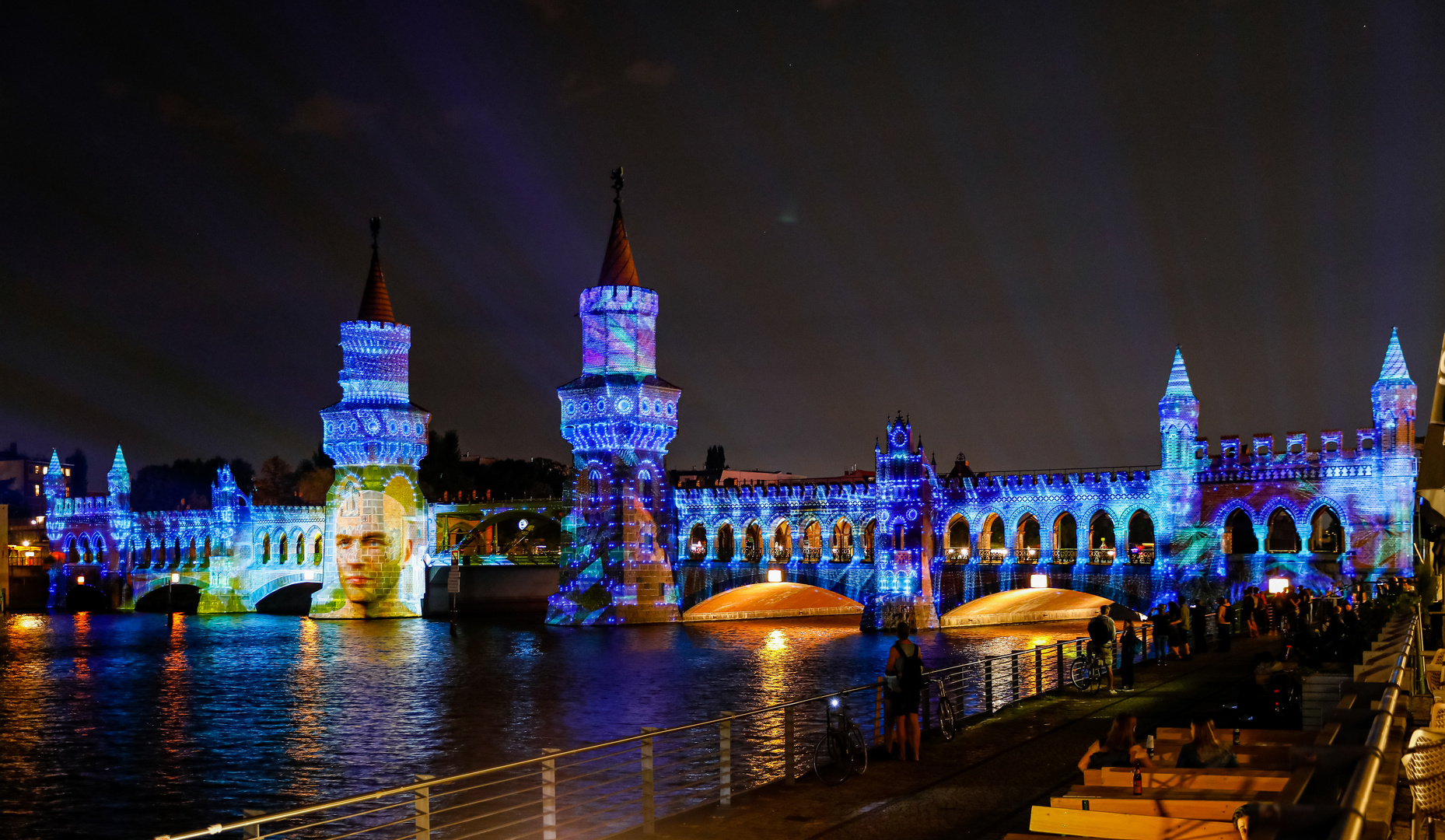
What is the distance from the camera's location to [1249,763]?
12055 millimetres

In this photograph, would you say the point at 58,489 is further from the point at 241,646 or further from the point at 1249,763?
the point at 1249,763

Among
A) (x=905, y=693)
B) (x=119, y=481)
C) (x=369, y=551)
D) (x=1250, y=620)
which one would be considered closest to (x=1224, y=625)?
(x=1250, y=620)

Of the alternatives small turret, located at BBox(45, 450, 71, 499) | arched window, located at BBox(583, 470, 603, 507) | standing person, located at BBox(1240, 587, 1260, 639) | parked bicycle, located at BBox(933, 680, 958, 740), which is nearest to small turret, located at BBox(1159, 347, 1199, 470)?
standing person, located at BBox(1240, 587, 1260, 639)

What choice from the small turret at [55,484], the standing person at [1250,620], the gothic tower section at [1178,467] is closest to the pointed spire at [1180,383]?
the gothic tower section at [1178,467]

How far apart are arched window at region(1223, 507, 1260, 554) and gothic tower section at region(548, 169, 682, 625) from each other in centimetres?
2754

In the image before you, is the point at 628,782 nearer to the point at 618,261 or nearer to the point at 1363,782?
the point at 1363,782

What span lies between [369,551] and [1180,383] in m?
47.7

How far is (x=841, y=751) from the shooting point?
1702 cm

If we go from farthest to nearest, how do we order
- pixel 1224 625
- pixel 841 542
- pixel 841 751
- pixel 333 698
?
pixel 841 542 → pixel 333 698 → pixel 1224 625 → pixel 841 751

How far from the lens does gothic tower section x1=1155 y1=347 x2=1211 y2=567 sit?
56.6 meters

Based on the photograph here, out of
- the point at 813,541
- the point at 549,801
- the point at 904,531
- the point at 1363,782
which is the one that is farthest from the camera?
the point at 813,541

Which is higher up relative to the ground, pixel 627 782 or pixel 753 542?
pixel 753 542

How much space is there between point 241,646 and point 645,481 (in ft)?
68.6

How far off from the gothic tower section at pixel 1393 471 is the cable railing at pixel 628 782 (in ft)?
77.4
